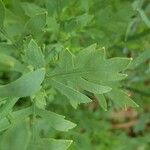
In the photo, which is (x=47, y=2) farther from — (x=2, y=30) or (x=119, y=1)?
(x=119, y=1)

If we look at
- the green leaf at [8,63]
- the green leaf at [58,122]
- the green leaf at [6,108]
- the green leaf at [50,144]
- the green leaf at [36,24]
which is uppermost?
the green leaf at [36,24]

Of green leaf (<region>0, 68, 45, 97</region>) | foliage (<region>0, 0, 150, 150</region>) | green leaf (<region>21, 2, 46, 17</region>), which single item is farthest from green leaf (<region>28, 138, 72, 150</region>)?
green leaf (<region>21, 2, 46, 17</region>)

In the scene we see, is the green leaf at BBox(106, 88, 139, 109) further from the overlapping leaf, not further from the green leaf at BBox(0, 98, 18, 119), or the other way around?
the green leaf at BBox(0, 98, 18, 119)

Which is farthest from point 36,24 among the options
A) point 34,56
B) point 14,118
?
point 14,118

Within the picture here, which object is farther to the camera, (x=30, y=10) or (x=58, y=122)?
(x=30, y=10)

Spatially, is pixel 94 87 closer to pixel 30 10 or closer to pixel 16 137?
pixel 16 137

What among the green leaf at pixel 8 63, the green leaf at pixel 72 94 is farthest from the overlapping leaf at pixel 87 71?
the green leaf at pixel 8 63

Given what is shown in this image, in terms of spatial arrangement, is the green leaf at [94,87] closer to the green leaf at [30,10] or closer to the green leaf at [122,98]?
the green leaf at [122,98]
